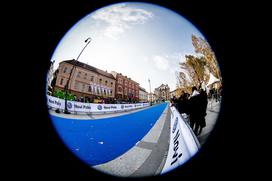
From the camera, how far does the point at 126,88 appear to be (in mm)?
1089

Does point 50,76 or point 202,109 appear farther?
point 50,76

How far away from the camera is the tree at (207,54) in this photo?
3.29 ft

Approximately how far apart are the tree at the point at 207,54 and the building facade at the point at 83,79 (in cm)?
78

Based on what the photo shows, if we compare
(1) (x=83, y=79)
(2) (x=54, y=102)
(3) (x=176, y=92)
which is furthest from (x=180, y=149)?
(2) (x=54, y=102)

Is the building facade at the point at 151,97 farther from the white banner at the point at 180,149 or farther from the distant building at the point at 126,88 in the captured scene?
the white banner at the point at 180,149

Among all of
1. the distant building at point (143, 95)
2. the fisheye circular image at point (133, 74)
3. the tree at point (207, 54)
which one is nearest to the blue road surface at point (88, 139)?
the fisheye circular image at point (133, 74)

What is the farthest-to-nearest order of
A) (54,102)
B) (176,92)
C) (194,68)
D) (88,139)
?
(88,139) < (54,102) < (176,92) < (194,68)

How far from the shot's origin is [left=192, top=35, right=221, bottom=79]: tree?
1.00 metres

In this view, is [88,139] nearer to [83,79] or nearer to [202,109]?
[83,79]

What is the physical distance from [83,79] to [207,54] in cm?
109

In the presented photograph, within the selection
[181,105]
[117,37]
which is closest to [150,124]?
[181,105]

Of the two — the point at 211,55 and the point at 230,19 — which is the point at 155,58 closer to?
the point at 211,55

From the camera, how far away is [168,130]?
173cm

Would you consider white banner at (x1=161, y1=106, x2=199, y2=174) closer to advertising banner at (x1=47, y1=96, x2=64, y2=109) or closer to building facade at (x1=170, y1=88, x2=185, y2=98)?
building facade at (x1=170, y1=88, x2=185, y2=98)
